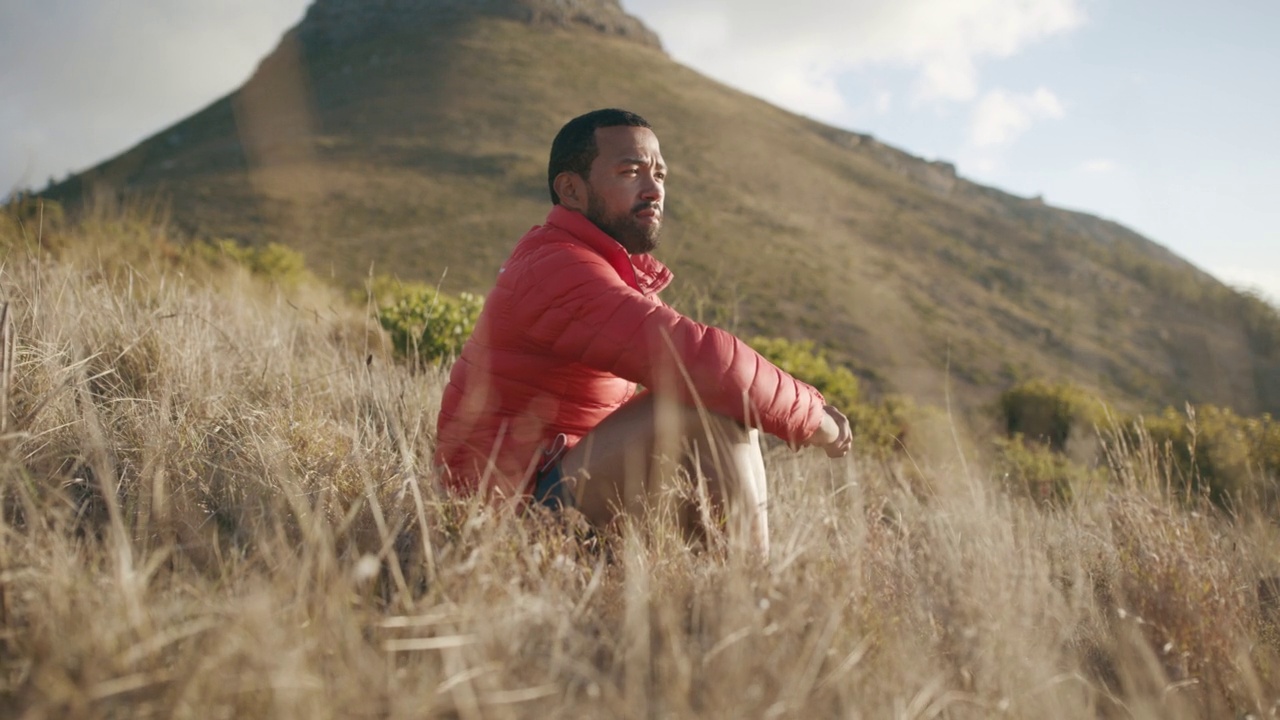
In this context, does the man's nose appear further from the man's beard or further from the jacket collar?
the jacket collar

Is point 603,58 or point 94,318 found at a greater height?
point 603,58

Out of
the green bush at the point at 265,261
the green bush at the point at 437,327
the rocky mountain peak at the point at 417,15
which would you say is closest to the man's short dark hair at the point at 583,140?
the green bush at the point at 437,327

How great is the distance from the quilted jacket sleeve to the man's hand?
112 millimetres

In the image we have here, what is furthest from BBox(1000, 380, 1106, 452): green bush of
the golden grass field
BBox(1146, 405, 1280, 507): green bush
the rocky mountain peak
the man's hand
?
the rocky mountain peak

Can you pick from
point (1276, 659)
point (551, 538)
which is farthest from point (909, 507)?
point (551, 538)

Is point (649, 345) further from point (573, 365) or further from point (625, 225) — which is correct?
point (625, 225)

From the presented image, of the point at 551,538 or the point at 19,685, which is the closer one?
the point at 19,685

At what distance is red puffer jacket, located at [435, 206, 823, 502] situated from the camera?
2.20m

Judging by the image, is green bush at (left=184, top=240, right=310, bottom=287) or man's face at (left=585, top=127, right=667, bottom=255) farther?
green bush at (left=184, top=240, right=310, bottom=287)

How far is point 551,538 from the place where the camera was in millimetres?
2104

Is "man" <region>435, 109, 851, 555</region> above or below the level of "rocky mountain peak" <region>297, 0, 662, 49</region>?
below

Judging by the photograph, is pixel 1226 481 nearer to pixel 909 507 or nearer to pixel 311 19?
pixel 909 507

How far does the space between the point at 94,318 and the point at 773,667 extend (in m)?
3.46

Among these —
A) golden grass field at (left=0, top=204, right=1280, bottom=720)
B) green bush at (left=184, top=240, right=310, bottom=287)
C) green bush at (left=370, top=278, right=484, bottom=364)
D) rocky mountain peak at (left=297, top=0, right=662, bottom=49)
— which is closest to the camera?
golden grass field at (left=0, top=204, right=1280, bottom=720)
